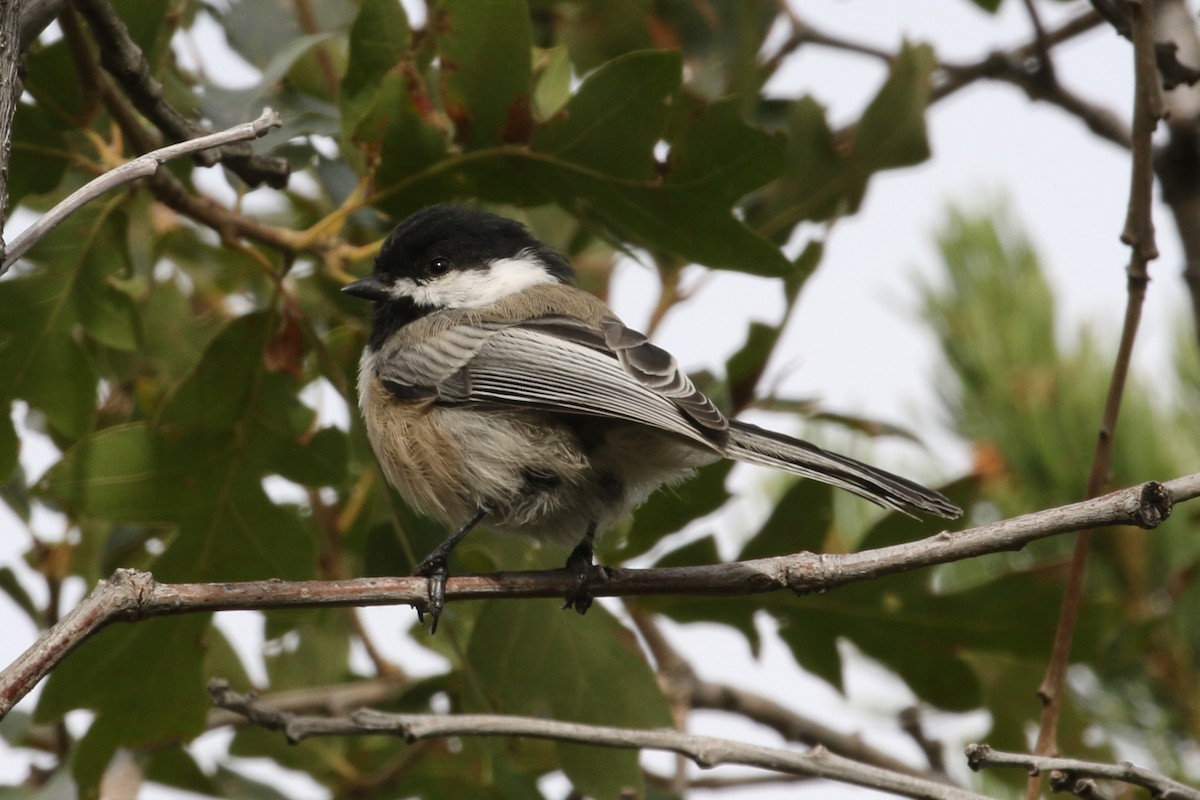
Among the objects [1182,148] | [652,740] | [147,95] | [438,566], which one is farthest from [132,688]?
[1182,148]

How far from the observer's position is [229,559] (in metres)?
3.07

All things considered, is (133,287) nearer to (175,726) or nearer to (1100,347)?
(175,726)

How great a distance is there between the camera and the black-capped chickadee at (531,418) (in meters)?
2.62

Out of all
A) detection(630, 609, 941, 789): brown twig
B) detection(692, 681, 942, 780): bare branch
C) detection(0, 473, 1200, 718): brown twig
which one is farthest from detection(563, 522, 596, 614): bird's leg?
detection(692, 681, 942, 780): bare branch

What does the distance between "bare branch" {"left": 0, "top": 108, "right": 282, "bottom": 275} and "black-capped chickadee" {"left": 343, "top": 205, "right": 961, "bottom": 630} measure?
0.99 m

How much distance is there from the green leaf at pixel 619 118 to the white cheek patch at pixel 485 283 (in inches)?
23.2

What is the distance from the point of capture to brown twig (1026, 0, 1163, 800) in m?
2.33

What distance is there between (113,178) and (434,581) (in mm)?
944

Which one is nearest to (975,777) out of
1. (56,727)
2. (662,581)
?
(662,581)

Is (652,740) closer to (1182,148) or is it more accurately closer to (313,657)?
(313,657)

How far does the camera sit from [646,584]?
2307mm

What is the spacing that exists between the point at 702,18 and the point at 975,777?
230 cm

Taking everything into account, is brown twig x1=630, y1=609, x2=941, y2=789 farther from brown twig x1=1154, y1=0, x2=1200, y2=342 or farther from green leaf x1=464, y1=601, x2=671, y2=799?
brown twig x1=1154, y1=0, x2=1200, y2=342

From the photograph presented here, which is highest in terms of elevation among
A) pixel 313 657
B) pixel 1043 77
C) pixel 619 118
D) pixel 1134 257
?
pixel 1043 77
